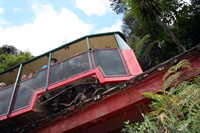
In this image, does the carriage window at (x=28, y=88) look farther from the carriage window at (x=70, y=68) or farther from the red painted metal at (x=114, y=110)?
the red painted metal at (x=114, y=110)

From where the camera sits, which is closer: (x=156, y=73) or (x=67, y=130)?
(x=156, y=73)

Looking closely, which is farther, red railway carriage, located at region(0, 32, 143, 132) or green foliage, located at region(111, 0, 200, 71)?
green foliage, located at region(111, 0, 200, 71)

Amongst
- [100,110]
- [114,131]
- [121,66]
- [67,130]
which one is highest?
[121,66]

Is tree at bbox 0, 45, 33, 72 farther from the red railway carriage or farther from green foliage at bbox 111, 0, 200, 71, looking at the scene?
green foliage at bbox 111, 0, 200, 71

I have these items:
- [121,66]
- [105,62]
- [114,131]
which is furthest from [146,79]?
[114,131]

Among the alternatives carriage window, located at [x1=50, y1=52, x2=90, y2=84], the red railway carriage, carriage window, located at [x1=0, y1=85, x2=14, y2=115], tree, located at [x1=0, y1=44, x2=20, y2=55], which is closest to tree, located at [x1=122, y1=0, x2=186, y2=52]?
the red railway carriage

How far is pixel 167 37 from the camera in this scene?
11.2 metres

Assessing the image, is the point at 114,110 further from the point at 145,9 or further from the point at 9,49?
the point at 9,49

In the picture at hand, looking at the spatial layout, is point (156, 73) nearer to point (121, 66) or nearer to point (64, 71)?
point (121, 66)

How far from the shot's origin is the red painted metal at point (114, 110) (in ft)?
12.4

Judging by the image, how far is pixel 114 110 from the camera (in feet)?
13.1

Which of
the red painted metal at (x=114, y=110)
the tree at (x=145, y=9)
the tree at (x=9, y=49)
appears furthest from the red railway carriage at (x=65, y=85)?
the tree at (x=9, y=49)

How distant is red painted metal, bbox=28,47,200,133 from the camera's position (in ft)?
12.4

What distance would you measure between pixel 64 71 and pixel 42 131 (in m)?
2.13
